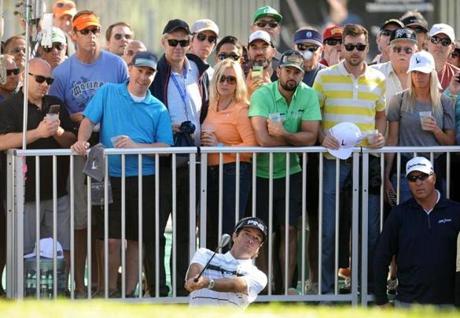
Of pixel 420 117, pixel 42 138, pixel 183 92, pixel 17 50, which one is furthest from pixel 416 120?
pixel 17 50

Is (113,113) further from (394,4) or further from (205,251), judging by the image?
(394,4)

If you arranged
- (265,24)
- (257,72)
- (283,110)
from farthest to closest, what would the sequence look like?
(265,24)
(257,72)
(283,110)

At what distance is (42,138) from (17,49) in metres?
1.63

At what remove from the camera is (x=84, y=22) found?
505 inches

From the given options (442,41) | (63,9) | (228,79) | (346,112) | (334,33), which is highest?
(63,9)

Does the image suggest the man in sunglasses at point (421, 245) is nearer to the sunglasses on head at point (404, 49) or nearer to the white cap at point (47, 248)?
the sunglasses on head at point (404, 49)

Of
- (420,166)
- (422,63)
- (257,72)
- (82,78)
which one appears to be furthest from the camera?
(257,72)

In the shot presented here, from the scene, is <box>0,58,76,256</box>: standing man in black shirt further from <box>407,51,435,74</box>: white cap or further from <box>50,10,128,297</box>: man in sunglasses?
<box>407,51,435,74</box>: white cap

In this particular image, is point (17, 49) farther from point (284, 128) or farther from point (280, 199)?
point (280, 199)

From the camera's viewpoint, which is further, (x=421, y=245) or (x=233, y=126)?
(x=233, y=126)

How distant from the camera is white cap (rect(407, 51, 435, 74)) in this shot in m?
11.9

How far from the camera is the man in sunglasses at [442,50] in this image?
1306 centimetres

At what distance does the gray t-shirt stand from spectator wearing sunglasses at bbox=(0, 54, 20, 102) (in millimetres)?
3245

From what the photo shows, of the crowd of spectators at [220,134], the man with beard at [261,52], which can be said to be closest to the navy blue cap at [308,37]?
the man with beard at [261,52]
